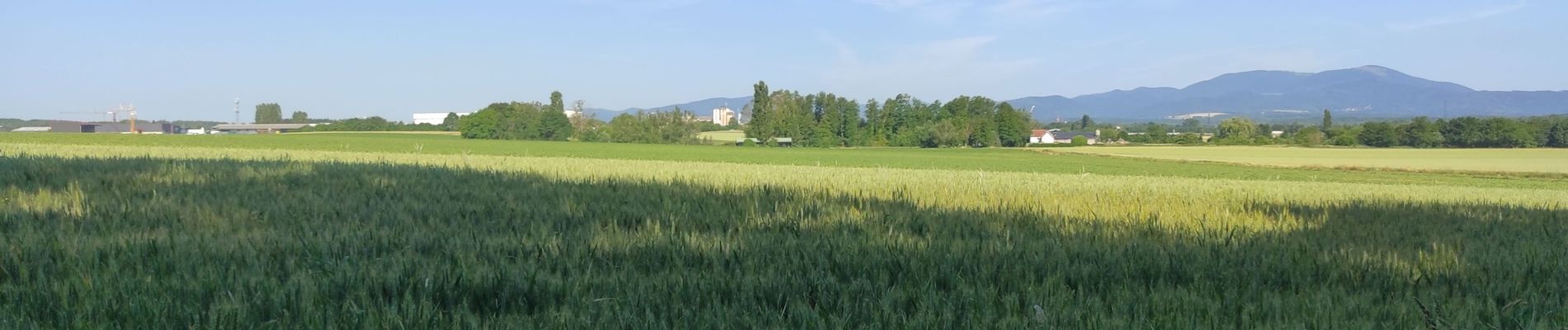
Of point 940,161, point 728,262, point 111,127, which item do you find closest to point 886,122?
point 940,161

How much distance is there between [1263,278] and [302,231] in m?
4.45

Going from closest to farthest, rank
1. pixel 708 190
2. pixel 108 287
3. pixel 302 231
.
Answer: pixel 108 287 → pixel 302 231 → pixel 708 190

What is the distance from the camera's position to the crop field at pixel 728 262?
284cm

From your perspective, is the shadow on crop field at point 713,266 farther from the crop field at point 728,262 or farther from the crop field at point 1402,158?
the crop field at point 1402,158

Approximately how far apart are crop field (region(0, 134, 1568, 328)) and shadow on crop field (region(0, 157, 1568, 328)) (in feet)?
0.06

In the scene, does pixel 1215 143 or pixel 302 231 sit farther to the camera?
pixel 1215 143

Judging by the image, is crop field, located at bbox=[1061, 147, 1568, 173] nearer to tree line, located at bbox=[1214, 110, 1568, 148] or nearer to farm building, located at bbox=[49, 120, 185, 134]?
tree line, located at bbox=[1214, 110, 1568, 148]

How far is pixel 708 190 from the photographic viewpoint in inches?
319

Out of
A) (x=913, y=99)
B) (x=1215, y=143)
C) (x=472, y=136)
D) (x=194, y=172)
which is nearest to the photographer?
(x=194, y=172)

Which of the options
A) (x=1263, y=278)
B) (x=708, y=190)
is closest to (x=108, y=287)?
(x=1263, y=278)

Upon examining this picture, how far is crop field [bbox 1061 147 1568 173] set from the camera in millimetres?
58234

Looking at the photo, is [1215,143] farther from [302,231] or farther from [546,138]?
[302,231]

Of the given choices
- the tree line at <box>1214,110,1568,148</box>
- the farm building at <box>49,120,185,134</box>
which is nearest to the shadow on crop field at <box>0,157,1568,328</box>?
the tree line at <box>1214,110,1568,148</box>

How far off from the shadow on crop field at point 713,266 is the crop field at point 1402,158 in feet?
201
